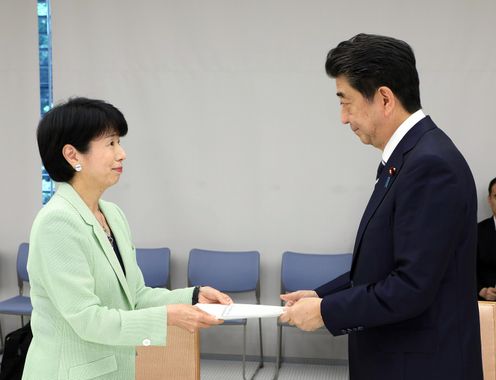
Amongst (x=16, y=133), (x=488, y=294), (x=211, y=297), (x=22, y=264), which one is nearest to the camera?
(x=211, y=297)

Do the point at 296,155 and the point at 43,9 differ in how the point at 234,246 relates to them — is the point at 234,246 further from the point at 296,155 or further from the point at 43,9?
the point at 43,9

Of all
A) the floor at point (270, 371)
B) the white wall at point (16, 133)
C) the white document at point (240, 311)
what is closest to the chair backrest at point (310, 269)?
the floor at point (270, 371)

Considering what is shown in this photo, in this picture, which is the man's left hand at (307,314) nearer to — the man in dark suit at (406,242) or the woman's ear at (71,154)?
the man in dark suit at (406,242)

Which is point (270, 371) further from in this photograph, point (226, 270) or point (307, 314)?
point (307, 314)

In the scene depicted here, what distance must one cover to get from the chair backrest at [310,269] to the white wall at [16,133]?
2.41 metres

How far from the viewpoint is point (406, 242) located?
1.57 m

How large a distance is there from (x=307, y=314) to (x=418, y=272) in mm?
408

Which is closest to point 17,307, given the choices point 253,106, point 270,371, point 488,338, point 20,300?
point 20,300

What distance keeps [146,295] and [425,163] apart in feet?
3.87

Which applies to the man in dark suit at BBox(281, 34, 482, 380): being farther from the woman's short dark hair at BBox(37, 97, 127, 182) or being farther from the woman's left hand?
the woman's short dark hair at BBox(37, 97, 127, 182)

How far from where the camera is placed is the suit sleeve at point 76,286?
1.71m

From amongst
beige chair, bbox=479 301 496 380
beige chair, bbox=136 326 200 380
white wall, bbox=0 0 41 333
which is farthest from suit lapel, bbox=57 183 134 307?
white wall, bbox=0 0 41 333

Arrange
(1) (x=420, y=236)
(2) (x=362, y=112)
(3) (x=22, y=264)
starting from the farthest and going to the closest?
(3) (x=22, y=264) < (2) (x=362, y=112) < (1) (x=420, y=236)

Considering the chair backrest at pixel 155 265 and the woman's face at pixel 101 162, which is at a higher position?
the woman's face at pixel 101 162
